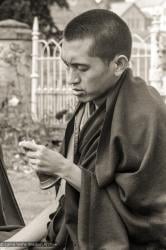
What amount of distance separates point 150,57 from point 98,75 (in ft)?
27.9

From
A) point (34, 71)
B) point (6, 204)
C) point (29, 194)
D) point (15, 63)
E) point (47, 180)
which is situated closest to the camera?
point (47, 180)

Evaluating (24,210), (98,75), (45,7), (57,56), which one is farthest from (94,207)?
(45,7)

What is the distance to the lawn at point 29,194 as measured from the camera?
5.79 m

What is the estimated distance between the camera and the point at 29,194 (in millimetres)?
6832

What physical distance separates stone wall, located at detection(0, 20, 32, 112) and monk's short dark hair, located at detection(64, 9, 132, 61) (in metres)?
7.83

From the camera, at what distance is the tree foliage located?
19.0m

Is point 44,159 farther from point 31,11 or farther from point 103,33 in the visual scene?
point 31,11

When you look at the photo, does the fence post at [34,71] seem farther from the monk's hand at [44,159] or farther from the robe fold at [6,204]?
the monk's hand at [44,159]

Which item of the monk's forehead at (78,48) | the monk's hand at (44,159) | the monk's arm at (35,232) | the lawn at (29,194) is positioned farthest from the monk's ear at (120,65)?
the lawn at (29,194)

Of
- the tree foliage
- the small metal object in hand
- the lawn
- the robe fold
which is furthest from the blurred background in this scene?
the tree foliage

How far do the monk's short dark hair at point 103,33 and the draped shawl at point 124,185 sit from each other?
165 mm

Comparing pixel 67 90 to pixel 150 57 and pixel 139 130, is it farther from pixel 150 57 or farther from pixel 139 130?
pixel 139 130

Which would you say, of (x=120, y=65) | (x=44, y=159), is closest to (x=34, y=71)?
(x=120, y=65)

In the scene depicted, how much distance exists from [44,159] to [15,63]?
875cm
